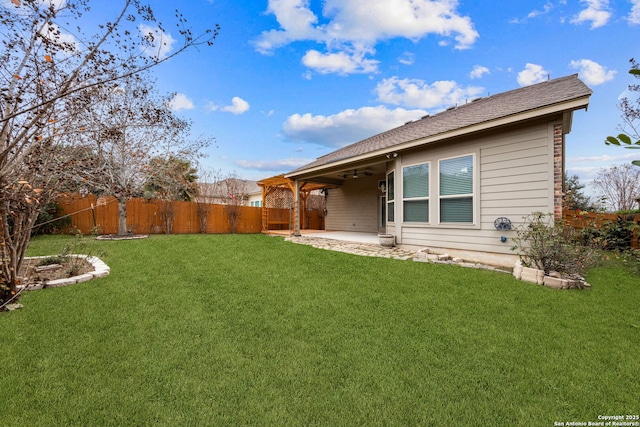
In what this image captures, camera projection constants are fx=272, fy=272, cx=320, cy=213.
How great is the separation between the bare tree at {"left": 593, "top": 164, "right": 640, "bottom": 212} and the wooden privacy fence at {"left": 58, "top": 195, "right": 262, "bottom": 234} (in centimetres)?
1889

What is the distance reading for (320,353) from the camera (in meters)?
2.48

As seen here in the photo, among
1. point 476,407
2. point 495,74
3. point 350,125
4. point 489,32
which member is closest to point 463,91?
point 495,74

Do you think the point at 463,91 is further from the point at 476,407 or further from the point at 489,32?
the point at 476,407

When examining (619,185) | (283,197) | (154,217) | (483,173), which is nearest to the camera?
(483,173)

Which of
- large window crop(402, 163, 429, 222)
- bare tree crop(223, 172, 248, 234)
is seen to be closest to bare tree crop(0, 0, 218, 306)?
large window crop(402, 163, 429, 222)

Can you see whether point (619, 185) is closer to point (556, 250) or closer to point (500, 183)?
point (500, 183)

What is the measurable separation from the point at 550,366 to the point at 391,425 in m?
1.59

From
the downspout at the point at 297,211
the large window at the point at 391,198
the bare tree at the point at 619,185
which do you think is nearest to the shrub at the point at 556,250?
the large window at the point at 391,198

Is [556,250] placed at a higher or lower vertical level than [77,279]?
higher

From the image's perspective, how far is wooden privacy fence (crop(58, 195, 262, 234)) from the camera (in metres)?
10.2

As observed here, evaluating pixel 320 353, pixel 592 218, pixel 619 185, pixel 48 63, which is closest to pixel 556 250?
pixel 320 353

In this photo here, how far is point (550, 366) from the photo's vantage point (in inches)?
89.3

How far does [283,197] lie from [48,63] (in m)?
13.3

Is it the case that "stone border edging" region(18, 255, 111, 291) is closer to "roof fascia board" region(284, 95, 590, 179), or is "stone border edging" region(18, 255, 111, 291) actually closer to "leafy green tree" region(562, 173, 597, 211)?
"roof fascia board" region(284, 95, 590, 179)
